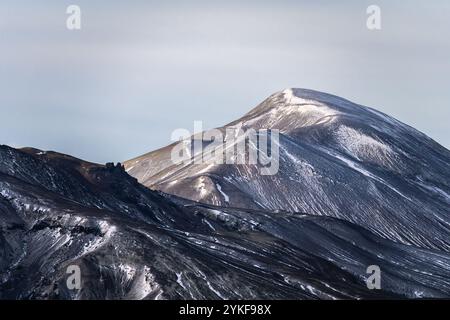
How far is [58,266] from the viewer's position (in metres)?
188

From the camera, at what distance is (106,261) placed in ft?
620
